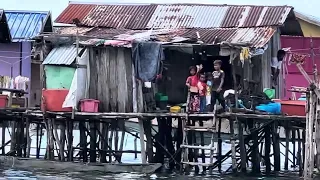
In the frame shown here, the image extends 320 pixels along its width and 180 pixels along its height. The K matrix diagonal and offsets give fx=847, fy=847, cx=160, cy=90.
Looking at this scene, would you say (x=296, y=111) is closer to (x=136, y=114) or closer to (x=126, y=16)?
(x=136, y=114)

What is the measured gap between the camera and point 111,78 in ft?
75.1

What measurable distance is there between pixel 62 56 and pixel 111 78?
4.88 ft

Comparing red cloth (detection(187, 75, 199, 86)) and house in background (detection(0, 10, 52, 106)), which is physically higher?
house in background (detection(0, 10, 52, 106))

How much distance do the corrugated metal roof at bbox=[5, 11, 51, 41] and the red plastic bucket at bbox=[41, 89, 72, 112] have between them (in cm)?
413

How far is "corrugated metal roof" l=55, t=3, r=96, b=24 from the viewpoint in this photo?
1060 inches

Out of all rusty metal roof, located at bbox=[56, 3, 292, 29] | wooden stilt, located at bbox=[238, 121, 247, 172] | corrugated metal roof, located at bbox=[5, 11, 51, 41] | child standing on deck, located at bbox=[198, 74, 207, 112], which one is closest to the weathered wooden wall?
child standing on deck, located at bbox=[198, 74, 207, 112]

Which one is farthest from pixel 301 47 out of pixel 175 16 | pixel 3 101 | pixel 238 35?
pixel 3 101

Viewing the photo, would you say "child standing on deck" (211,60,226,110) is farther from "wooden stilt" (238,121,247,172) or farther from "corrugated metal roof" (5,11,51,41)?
"corrugated metal roof" (5,11,51,41)

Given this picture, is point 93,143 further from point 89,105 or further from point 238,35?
point 238,35

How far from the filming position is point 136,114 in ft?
72.9

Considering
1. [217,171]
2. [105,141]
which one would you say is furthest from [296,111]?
[105,141]

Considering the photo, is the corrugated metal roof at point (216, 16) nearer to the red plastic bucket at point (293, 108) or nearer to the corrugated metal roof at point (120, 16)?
the corrugated metal roof at point (120, 16)

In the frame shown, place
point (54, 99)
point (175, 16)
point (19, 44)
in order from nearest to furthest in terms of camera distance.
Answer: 1. point (54, 99)
2. point (175, 16)
3. point (19, 44)

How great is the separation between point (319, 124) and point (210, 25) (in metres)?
6.22
